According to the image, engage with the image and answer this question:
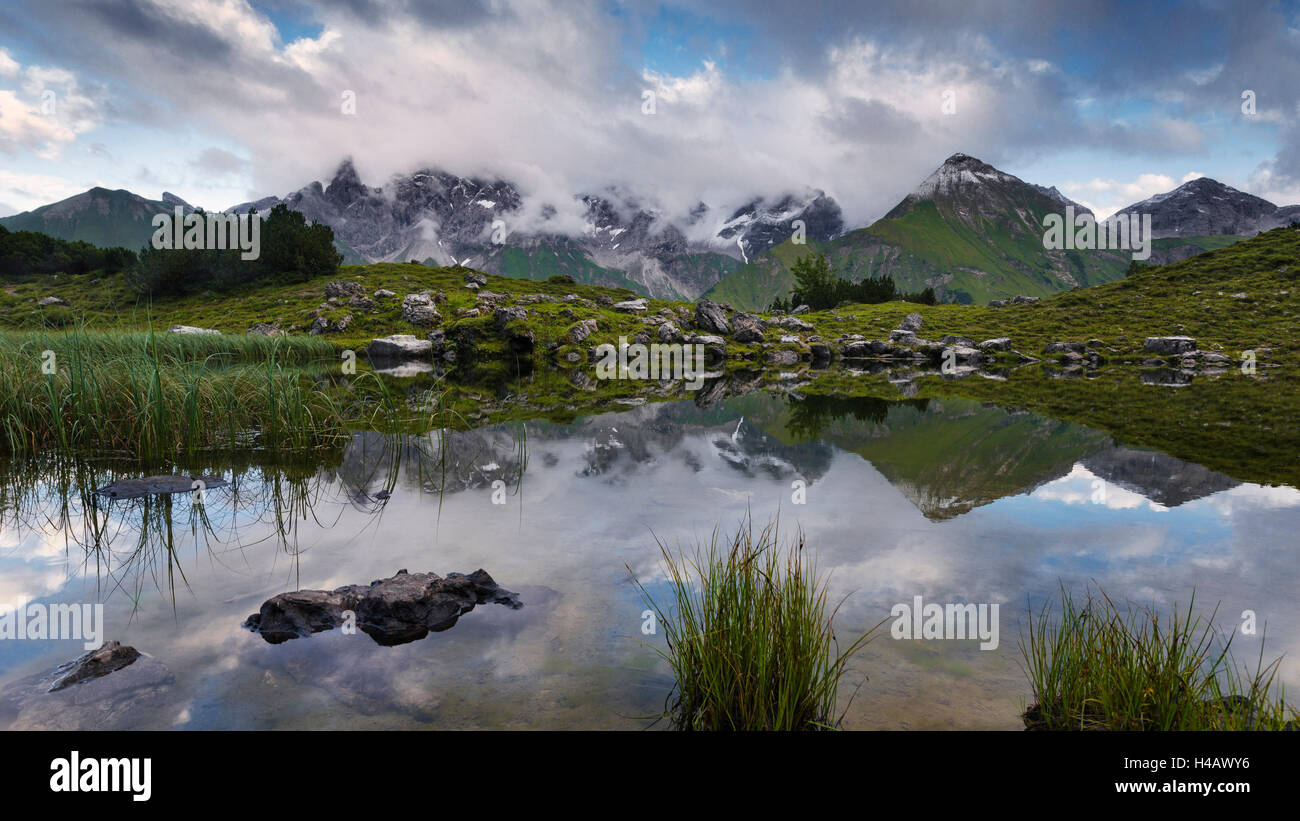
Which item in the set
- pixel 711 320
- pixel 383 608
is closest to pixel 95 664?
pixel 383 608

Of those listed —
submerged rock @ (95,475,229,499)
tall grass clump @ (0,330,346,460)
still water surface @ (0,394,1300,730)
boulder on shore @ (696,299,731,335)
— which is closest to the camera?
still water surface @ (0,394,1300,730)

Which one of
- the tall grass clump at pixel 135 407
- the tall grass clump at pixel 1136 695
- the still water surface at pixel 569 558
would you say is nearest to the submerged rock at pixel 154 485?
the still water surface at pixel 569 558

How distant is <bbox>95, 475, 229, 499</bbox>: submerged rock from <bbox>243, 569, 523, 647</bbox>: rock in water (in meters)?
6.18

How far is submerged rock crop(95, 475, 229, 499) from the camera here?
1081cm

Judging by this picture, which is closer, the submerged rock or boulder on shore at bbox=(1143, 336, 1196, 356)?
the submerged rock

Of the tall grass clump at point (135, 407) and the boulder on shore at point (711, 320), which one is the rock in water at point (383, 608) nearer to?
the tall grass clump at point (135, 407)

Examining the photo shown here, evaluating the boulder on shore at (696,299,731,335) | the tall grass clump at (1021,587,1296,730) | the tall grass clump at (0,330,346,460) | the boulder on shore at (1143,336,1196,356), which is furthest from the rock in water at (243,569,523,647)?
the boulder on shore at (1143,336,1196,356)

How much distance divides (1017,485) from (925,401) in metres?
15.8

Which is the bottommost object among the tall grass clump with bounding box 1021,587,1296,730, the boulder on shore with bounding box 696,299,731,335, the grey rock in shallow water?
the grey rock in shallow water

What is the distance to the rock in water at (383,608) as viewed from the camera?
6.35 metres

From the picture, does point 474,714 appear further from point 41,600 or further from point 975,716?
point 41,600

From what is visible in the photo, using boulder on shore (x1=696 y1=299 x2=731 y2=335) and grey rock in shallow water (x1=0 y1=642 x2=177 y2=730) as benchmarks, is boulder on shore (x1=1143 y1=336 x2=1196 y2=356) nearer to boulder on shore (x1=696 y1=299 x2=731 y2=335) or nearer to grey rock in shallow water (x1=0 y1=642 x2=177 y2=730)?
boulder on shore (x1=696 y1=299 x2=731 y2=335)

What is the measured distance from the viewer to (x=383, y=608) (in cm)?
659

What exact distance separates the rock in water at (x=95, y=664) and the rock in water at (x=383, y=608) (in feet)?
3.23
